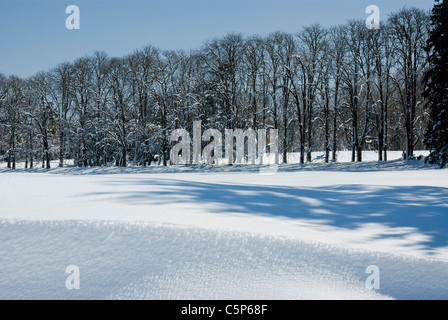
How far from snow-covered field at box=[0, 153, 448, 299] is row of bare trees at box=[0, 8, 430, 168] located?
82.6ft

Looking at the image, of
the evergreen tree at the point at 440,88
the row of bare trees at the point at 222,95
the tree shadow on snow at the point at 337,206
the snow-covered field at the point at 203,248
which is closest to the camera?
the snow-covered field at the point at 203,248

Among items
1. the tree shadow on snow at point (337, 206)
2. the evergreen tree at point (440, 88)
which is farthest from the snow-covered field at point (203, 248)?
the evergreen tree at point (440, 88)

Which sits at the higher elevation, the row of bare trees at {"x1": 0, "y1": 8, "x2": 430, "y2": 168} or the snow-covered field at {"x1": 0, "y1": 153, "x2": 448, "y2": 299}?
the row of bare trees at {"x1": 0, "y1": 8, "x2": 430, "y2": 168}

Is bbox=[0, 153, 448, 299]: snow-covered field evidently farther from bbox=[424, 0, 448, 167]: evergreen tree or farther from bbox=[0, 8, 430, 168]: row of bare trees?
bbox=[0, 8, 430, 168]: row of bare trees

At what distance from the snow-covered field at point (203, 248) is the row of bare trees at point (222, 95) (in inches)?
991

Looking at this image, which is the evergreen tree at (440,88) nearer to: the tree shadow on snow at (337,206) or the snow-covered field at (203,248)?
the tree shadow on snow at (337,206)

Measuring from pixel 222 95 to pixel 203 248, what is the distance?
100.0 feet

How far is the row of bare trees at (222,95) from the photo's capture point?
1177 inches

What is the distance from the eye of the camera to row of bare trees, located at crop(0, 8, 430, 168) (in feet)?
98.1

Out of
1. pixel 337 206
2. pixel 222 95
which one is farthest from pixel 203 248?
pixel 222 95

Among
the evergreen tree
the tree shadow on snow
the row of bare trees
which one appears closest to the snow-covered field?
the tree shadow on snow

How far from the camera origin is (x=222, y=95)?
3397cm

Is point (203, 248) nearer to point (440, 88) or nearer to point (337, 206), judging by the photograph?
point (337, 206)
